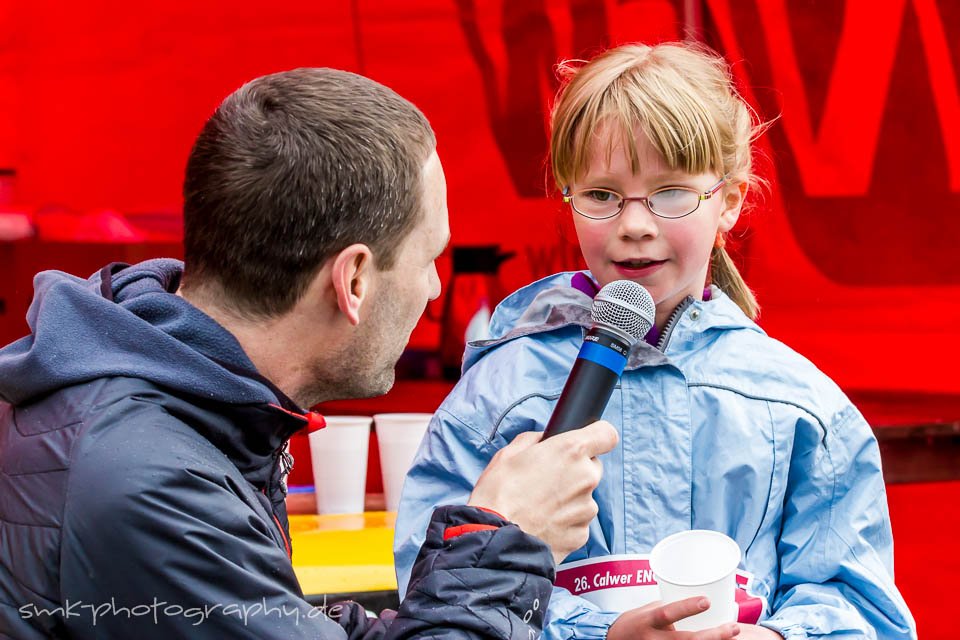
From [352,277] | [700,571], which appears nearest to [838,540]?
[700,571]

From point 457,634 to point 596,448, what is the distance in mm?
304

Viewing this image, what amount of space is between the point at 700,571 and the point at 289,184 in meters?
→ 0.77

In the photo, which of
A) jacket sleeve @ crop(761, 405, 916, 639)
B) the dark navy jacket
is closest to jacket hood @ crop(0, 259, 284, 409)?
the dark navy jacket

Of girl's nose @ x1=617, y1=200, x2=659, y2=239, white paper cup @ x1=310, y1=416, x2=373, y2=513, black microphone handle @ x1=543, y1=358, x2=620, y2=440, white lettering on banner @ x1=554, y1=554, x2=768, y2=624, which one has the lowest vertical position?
white paper cup @ x1=310, y1=416, x2=373, y2=513

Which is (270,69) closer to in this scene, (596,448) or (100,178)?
(100,178)

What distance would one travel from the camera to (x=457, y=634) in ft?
4.42

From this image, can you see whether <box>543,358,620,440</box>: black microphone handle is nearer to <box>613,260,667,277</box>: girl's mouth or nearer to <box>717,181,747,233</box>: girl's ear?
<box>613,260,667,277</box>: girl's mouth

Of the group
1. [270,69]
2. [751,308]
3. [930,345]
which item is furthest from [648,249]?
[270,69]

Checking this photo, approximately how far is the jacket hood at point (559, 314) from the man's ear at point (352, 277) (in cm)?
44

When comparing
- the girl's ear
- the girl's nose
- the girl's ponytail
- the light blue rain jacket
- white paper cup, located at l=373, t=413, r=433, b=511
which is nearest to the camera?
the light blue rain jacket

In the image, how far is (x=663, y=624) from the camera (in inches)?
60.0

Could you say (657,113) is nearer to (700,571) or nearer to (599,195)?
(599,195)

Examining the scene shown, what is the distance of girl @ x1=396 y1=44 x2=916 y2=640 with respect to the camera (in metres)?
1.78

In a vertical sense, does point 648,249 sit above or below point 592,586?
above
